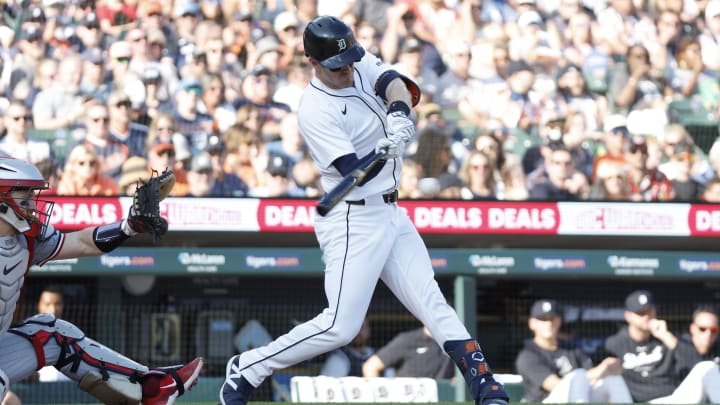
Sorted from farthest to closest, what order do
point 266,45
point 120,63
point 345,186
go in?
point 266,45 < point 120,63 < point 345,186

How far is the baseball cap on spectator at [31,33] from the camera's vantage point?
1069cm

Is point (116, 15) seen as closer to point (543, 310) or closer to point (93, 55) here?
point (93, 55)

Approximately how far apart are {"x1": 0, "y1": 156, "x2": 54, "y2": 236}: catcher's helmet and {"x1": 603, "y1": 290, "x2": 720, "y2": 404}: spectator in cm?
508

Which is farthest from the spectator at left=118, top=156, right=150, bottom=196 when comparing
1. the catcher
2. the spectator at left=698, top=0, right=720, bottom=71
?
the spectator at left=698, top=0, right=720, bottom=71

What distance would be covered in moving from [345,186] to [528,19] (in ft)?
22.8

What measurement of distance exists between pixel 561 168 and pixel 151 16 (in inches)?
153

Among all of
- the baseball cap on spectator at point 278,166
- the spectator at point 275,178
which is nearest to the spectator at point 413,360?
the spectator at point 275,178

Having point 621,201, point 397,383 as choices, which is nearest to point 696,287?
point 621,201

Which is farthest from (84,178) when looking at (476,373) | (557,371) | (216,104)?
(476,373)

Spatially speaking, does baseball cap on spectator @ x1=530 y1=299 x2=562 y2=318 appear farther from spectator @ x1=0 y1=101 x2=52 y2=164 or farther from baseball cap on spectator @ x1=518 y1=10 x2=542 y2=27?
spectator @ x1=0 y1=101 x2=52 y2=164

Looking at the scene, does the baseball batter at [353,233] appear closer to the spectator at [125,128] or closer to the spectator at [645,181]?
the spectator at [125,128]

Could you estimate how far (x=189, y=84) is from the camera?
10.1m

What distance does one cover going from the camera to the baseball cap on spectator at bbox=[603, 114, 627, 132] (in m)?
10.2

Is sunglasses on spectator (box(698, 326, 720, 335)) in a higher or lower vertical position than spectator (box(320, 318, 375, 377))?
higher
